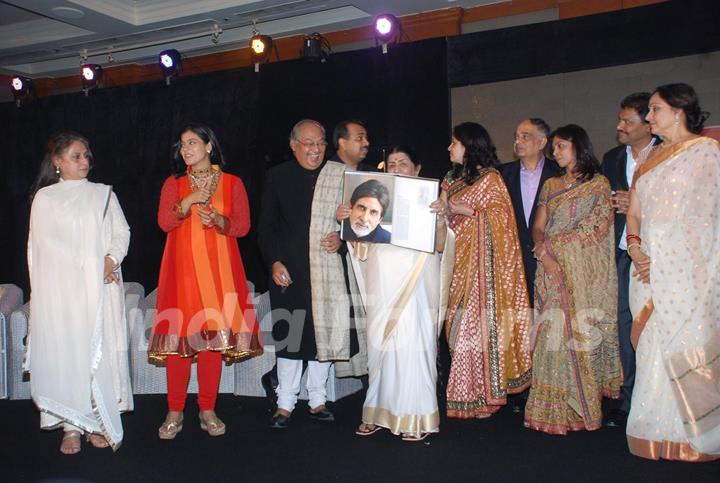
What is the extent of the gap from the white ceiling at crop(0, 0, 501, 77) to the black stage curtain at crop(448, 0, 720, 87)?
3.66ft

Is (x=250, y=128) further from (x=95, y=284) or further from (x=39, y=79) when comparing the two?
(x=39, y=79)

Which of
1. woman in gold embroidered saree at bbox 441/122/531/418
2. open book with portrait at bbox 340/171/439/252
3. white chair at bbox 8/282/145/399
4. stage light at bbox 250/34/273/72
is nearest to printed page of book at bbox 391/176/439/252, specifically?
open book with portrait at bbox 340/171/439/252

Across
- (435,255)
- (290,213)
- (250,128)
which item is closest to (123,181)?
(250,128)

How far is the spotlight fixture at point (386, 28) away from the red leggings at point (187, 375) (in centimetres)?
322

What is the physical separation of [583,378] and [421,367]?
31.2 inches

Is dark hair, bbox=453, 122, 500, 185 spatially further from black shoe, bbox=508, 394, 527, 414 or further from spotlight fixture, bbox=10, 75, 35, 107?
spotlight fixture, bbox=10, 75, 35, 107

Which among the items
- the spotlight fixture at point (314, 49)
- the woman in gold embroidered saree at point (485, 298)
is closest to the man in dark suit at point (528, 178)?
the woman in gold embroidered saree at point (485, 298)

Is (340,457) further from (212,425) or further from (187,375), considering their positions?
(187,375)

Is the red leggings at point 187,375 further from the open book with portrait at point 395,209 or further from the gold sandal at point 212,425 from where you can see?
the open book with portrait at point 395,209

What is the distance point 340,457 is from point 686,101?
2150 millimetres

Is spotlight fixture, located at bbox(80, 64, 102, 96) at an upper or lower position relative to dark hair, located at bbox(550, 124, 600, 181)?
upper

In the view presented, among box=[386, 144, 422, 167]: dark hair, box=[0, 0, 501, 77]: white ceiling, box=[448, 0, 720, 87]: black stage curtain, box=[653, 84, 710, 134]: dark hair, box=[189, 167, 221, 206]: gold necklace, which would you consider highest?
box=[0, 0, 501, 77]: white ceiling

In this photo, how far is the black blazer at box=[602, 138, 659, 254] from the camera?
154 inches

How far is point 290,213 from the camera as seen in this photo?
12.8 ft
